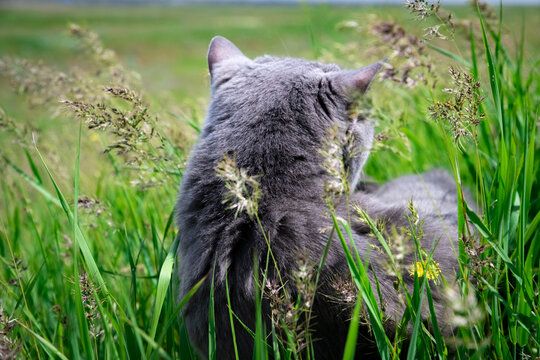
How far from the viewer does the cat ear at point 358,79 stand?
56.5 inches

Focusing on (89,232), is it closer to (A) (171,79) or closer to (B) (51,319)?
(B) (51,319)

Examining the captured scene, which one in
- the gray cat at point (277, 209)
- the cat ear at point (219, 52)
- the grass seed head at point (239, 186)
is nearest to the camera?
the grass seed head at point (239, 186)

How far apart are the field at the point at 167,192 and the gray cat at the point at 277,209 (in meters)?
0.10

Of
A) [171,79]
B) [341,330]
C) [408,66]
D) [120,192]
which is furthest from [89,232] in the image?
[171,79]

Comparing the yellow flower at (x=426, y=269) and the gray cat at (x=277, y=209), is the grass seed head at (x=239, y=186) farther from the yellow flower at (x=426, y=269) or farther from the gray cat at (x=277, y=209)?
the yellow flower at (x=426, y=269)

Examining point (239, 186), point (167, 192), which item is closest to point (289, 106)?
point (239, 186)

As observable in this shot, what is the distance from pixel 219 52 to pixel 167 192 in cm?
80

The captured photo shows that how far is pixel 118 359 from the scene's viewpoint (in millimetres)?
1180

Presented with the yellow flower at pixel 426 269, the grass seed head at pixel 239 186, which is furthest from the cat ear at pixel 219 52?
the yellow flower at pixel 426 269

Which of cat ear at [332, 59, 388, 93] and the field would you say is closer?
the field

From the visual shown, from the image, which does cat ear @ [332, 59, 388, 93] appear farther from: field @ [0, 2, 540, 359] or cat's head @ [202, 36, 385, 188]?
field @ [0, 2, 540, 359]

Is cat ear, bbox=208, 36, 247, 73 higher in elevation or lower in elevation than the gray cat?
higher

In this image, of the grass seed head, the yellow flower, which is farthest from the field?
the grass seed head

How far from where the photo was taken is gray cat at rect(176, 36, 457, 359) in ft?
3.95
